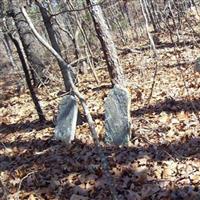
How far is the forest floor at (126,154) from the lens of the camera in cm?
666

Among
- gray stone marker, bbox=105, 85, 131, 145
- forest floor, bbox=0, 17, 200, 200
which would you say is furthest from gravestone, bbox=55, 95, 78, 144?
gray stone marker, bbox=105, 85, 131, 145

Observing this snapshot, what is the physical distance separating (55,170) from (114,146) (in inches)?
43.8

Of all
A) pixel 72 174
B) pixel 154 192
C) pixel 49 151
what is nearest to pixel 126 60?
pixel 49 151

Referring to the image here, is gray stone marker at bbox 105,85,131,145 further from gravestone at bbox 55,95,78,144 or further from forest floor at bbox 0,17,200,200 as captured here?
gravestone at bbox 55,95,78,144

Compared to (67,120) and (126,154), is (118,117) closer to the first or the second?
(126,154)

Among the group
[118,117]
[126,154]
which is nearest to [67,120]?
[118,117]

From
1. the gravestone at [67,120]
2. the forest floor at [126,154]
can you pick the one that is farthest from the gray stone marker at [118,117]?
the gravestone at [67,120]

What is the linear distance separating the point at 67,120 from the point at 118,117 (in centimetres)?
132

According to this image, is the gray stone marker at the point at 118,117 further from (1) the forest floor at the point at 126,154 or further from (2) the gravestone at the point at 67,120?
(2) the gravestone at the point at 67,120

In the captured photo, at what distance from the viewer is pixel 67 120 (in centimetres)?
909

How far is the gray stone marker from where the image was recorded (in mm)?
8102

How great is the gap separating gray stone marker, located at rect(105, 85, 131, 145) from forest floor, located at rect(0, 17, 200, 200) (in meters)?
0.18

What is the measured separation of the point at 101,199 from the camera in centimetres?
668

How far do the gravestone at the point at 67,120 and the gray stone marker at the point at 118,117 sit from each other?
905 mm
